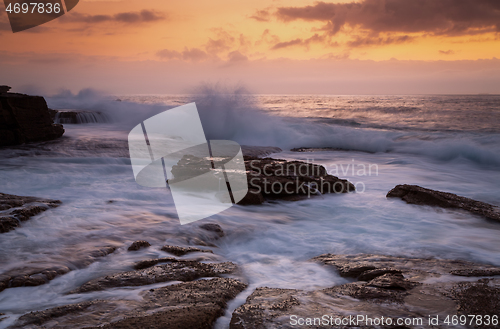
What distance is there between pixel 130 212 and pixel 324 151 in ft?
34.6

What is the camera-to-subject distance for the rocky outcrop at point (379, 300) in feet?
6.83

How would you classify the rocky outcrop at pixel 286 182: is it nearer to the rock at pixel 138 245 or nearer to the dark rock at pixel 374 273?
the rock at pixel 138 245

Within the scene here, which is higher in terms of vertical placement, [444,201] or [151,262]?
[151,262]

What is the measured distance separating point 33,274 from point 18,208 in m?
2.05

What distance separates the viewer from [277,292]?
2.57 m

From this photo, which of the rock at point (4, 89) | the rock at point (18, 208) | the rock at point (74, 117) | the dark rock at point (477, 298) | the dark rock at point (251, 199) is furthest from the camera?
the rock at point (74, 117)

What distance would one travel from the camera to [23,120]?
35.0 ft

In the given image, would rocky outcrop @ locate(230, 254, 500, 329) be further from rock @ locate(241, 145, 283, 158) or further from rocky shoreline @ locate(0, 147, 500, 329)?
rock @ locate(241, 145, 283, 158)

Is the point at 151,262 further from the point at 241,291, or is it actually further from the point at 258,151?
the point at 258,151

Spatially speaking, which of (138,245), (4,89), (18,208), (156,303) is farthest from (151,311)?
(4,89)

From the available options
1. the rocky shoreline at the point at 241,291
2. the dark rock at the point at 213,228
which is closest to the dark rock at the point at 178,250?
the rocky shoreline at the point at 241,291

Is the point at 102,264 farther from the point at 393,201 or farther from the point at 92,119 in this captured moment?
the point at 92,119

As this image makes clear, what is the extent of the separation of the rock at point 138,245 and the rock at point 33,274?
0.40 meters

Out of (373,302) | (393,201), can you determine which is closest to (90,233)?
(373,302)
